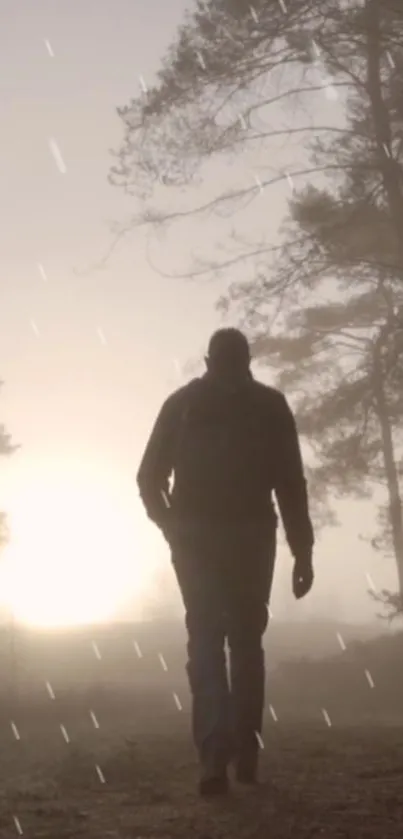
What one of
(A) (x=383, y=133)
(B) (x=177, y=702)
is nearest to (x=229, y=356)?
(A) (x=383, y=133)

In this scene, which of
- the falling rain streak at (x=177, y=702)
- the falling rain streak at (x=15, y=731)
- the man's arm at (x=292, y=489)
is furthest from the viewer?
the falling rain streak at (x=177, y=702)

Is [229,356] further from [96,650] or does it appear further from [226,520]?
[96,650]

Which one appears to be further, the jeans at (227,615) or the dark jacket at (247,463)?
the dark jacket at (247,463)

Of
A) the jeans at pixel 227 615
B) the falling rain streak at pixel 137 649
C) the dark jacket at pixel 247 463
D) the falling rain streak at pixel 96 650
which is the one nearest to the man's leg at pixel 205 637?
the jeans at pixel 227 615

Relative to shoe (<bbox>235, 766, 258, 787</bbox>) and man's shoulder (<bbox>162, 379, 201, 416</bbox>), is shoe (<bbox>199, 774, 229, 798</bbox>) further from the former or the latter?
man's shoulder (<bbox>162, 379, 201, 416</bbox>)

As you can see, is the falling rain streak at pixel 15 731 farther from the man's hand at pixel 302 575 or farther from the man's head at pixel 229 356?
the man's head at pixel 229 356

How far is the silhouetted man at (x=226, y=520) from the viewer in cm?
435

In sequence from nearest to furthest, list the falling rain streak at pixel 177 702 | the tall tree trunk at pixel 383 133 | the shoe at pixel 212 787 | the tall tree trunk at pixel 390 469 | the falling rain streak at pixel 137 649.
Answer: the shoe at pixel 212 787 < the tall tree trunk at pixel 383 133 < the tall tree trunk at pixel 390 469 < the falling rain streak at pixel 177 702 < the falling rain streak at pixel 137 649

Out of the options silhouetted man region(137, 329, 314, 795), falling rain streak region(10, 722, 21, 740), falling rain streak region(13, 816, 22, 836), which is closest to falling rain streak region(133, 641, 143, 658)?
falling rain streak region(10, 722, 21, 740)

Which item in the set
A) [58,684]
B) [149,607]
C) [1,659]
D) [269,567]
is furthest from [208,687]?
[149,607]

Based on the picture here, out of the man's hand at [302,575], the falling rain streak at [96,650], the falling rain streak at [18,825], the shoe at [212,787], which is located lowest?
the falling rain streak at [96,650]

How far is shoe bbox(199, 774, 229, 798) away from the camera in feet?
13.5

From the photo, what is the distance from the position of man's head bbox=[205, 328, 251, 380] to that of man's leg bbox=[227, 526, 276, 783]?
28.5 inches

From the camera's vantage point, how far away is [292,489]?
15.3ft
